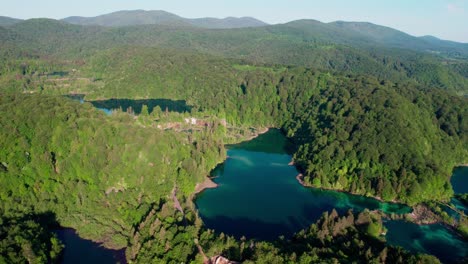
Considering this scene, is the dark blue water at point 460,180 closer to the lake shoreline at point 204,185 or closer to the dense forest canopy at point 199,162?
the dense forest canopy at point 199,162

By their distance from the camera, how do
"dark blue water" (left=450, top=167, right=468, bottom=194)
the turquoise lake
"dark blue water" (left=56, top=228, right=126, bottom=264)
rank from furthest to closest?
"dark blue water" (left=450, top=167, right=468, bottom=194)
the turquoise lake
"dark blue water" (left=56, top=228, right=126, bottom=264)

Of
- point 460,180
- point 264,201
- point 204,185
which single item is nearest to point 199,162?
point 204,185

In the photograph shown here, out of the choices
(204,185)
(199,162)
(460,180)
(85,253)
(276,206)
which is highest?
(199,162)

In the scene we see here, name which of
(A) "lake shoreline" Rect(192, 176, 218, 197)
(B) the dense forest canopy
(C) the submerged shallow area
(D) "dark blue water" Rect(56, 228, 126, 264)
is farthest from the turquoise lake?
(D) "dark blue water" Rect(56, 228, 126, 264)

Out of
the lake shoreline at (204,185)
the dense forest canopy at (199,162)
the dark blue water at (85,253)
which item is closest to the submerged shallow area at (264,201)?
the lake shoreline at (204,185)

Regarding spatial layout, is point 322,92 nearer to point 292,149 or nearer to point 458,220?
point 292,149

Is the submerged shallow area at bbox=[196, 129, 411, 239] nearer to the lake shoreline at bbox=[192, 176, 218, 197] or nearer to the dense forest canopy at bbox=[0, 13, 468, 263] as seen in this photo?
the lake shoreline at bbox=[192, 176, 218, 197]

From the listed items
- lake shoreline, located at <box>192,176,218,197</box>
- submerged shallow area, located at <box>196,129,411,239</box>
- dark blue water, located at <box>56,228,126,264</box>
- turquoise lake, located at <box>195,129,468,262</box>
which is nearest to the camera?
dark blue water, located at <box>56,228,126,264</box>

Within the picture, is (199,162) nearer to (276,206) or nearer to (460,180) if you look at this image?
(276,206)
